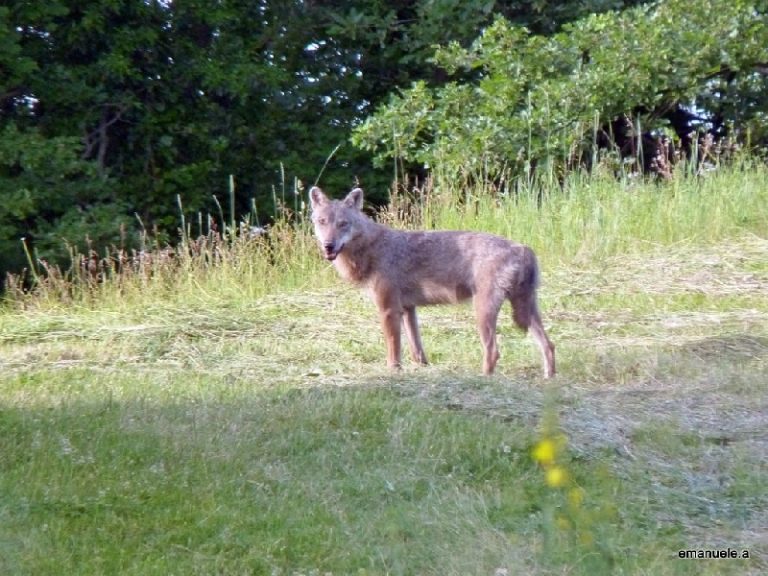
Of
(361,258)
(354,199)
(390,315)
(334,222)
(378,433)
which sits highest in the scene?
(354,199)

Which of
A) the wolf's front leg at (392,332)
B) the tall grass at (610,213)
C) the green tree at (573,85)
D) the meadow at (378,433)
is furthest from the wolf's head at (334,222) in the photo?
the green tree at (573,85)

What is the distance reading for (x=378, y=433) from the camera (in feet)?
24.1

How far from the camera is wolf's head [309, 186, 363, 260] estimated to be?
1021 cm

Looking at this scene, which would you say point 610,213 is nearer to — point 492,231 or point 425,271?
point 492,231

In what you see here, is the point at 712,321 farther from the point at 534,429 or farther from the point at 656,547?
the point at 656,547

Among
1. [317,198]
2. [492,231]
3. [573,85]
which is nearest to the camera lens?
[317,198]

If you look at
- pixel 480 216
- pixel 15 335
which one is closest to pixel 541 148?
pixel 480 216

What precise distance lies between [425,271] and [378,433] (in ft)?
9.47

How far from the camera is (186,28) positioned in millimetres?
20812

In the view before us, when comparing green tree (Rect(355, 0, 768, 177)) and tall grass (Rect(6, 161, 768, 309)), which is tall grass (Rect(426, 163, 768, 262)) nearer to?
tall grass (Rect(6, 161, 768, 309))

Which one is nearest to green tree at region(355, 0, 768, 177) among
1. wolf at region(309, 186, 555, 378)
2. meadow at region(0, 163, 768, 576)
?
meadow at region(0, 163, 768, 576)

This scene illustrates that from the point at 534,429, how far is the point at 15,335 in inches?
229

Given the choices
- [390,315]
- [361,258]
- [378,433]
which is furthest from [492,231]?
[378,433]

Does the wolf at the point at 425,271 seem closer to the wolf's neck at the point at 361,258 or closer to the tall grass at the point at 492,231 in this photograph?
the wolf's neck at the point at 361,258
